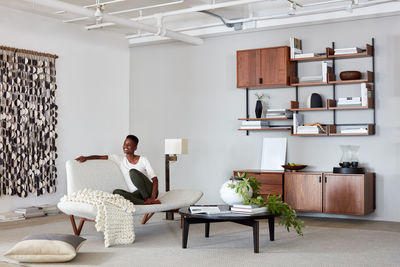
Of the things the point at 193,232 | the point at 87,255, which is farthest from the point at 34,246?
the point at 193,232

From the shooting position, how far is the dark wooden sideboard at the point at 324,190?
6.78m

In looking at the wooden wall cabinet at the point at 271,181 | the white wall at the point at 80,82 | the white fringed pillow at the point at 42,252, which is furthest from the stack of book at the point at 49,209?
the white fringed pillow at the point at 42,252

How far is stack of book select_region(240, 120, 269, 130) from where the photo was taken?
7.71 metres

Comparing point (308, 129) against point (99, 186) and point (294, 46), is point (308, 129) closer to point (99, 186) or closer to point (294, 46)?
point (294, 46)

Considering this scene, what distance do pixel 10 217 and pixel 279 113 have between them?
3.79m

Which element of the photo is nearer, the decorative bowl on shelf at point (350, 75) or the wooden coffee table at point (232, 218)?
the wooden coffee table at point (232, 218)

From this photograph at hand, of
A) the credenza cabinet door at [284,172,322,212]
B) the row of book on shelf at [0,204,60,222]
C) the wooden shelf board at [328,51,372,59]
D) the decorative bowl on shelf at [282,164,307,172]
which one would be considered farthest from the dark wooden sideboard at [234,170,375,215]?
the row of book on shelf at [0,204,60,222]

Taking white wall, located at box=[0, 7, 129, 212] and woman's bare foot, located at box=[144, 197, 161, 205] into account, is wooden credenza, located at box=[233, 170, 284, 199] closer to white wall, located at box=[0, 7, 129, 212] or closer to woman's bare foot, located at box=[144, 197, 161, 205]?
woman's bare foot, located at box=[144, 197, 161, 205]

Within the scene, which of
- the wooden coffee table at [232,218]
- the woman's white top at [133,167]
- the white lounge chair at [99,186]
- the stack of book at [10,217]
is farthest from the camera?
the stack of book at [10,217]

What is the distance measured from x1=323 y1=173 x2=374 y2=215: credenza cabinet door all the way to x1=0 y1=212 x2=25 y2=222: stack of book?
3.91 m

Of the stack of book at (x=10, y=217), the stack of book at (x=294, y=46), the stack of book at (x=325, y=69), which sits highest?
the stack of book at (x=294, y=46)

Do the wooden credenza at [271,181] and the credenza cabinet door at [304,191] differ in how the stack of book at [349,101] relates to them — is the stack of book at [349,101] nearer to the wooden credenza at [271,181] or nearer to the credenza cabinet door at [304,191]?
the credenza cabinet door at [304,191]

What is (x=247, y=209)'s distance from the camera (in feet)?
17.0

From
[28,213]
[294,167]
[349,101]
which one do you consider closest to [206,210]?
[294,167]
